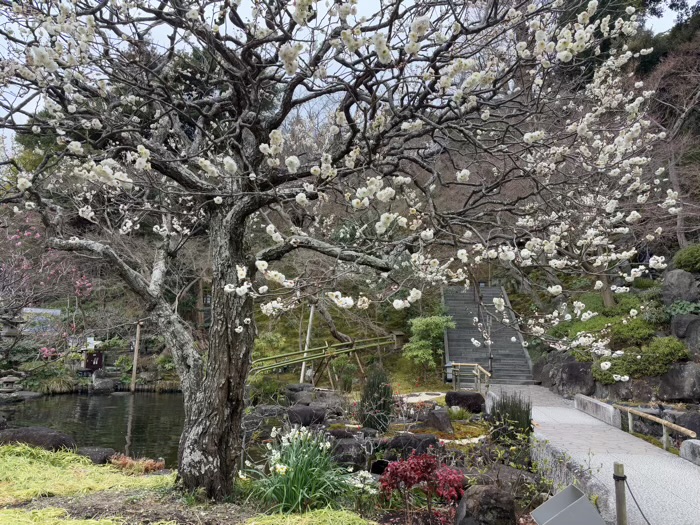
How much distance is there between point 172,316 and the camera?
185 inches

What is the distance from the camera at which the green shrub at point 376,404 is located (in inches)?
368

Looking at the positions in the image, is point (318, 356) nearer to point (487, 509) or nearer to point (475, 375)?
point (475, 375)

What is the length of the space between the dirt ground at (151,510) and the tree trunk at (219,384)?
19cm

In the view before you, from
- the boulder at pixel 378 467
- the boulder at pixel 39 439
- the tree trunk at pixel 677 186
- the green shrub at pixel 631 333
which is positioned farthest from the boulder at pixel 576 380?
the boulder at pixel 39 439

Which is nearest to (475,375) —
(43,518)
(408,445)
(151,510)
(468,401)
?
(468,401)

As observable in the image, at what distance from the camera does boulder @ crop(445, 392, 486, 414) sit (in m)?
10.8

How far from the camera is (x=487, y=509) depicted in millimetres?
3930

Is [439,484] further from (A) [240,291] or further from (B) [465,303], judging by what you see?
(B) [465,303]

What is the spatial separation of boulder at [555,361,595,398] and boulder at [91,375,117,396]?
521 inches

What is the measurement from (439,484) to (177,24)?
166 inches

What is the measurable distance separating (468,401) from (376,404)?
98.5 inches

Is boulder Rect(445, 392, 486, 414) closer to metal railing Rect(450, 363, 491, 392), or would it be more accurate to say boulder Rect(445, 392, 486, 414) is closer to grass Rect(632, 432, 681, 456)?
metal railing Rect(450, 363, 491, 392)

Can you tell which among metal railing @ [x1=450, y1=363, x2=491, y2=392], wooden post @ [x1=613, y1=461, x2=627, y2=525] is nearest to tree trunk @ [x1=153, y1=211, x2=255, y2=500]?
wooden post @ [x1=613, y1=461, x2=627, y2=525]

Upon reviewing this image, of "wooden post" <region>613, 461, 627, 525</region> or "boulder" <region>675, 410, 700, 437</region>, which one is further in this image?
"boulder" <region>675, 410, 700, 437</region>
